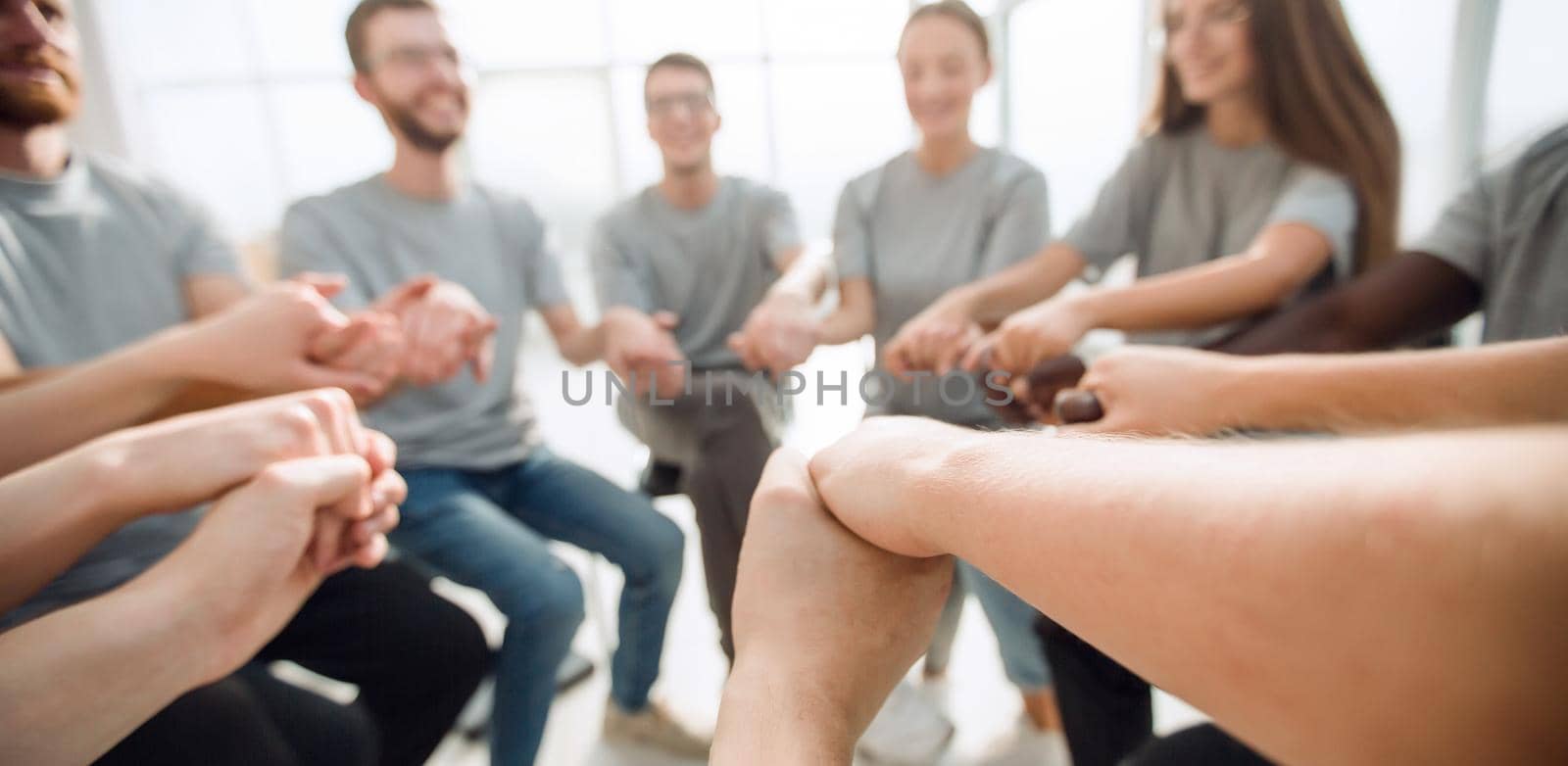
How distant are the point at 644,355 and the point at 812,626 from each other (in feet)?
1.60

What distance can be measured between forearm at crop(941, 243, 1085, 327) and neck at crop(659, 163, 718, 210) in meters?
0.43

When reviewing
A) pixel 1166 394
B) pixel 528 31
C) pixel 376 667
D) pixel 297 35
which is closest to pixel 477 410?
pixel 376 667

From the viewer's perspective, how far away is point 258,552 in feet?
1.32

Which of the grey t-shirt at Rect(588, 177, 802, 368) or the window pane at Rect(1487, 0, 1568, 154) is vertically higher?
the window pane at Rect(1487, 0, 1568, 154)

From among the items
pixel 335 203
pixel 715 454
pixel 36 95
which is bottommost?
pixel 715 454

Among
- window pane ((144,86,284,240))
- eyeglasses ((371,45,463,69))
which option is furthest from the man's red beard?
window pane ((144,86,284,240))

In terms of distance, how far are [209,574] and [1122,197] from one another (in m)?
0.96

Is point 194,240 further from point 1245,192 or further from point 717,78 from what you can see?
point 1245,192

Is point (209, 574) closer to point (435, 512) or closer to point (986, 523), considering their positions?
point (435, 512)

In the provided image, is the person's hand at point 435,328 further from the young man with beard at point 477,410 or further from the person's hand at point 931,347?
the person's hand at point 931,347

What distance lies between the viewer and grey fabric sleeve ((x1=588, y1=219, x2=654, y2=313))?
950 millimetres

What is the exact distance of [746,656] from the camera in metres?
0.35

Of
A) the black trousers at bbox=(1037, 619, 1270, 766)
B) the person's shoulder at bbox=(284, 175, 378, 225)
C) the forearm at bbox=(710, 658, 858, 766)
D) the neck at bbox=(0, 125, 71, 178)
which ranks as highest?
the neck at bbox=(0, 125, 71, 178)

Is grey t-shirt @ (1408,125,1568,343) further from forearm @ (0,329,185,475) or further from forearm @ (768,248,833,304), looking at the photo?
forearm @ (0,329,185,475)
